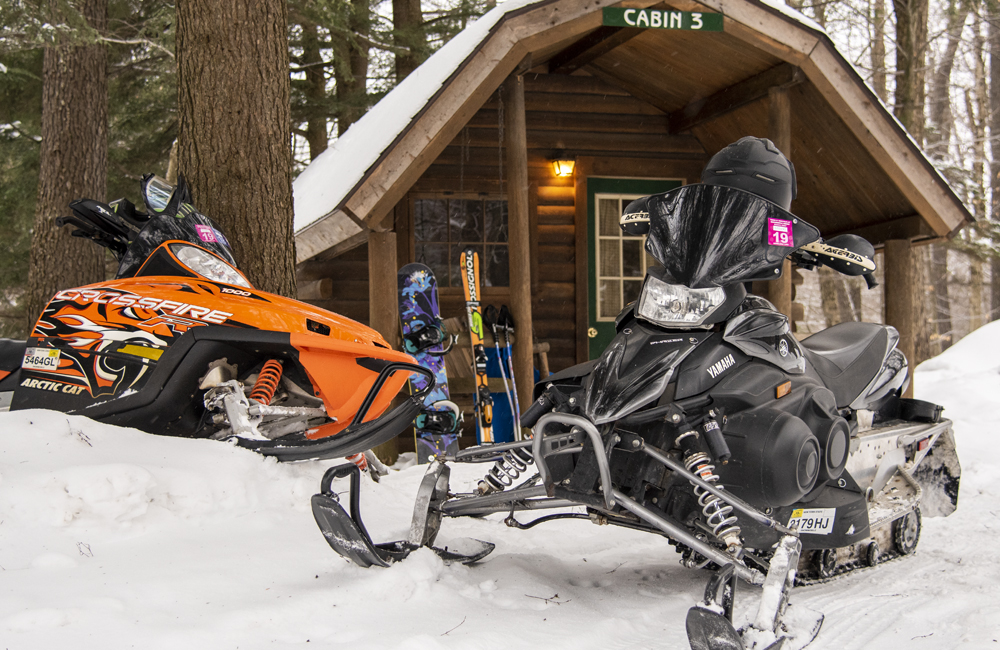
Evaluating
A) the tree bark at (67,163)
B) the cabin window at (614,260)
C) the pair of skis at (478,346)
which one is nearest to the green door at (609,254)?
the cabin window at (614,260)

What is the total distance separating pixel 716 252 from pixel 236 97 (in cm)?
276

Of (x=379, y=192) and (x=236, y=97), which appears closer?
(x=236, y=97)

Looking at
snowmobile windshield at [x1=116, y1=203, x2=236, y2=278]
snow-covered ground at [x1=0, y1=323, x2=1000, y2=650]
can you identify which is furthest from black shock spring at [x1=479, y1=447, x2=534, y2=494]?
snowmobile windshield at [x1=116, y1=203, x2=236, y2=278]

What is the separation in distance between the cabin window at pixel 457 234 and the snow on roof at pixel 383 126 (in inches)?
42.6

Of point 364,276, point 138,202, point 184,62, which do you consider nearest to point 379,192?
point 184,62

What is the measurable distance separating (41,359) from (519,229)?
3.96 meters

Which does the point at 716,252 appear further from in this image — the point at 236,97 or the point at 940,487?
the point at 236,97

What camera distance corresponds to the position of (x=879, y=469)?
3.33m

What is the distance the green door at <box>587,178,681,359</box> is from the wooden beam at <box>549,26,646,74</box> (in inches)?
49.5

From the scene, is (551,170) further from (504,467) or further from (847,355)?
(504,467)

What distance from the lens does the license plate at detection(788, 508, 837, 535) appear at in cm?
271

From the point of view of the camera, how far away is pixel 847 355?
3232mm

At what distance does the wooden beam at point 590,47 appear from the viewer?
704 cm

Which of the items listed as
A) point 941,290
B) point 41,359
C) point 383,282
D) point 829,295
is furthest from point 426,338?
point 941,290
